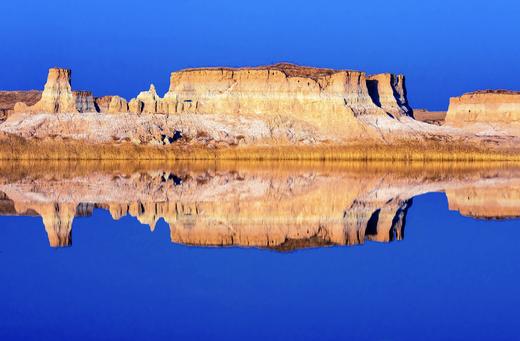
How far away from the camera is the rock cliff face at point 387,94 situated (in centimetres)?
7988

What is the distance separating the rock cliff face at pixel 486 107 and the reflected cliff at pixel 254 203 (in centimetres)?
5595

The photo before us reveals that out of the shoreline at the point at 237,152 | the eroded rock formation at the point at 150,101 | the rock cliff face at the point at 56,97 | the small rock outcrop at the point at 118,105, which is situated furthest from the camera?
Result: the eroded rock formation at the point at 150,101

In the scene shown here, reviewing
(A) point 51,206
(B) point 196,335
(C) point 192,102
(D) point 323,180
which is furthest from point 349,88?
(B) point 196,335

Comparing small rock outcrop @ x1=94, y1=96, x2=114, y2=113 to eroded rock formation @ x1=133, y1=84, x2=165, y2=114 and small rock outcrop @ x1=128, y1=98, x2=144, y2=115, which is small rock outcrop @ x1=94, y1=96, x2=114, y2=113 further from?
small rock outcrop @ x1=128, y1=98, x2=144, y2=115

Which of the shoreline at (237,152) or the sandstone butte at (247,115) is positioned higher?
the sandstone butte at (247,115)

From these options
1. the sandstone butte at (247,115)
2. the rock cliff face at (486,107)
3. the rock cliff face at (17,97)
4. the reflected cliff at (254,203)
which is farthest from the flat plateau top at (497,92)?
the reflected cliff at (254,203)

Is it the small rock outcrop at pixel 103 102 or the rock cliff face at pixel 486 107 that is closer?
the small rock outcrop at pixel 103 102

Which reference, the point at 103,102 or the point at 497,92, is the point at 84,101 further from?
the point at 497,92

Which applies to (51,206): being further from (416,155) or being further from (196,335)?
(416,155)

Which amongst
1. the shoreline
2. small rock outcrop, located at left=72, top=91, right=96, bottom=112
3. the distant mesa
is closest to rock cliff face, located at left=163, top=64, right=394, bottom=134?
the distant mesa

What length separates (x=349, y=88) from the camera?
76688 millimetres

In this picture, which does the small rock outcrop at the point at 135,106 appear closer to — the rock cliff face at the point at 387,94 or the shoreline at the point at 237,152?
the shoreline at the point at 237,152

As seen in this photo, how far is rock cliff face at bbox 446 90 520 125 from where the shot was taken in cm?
8944

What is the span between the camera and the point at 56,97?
2840 inches
